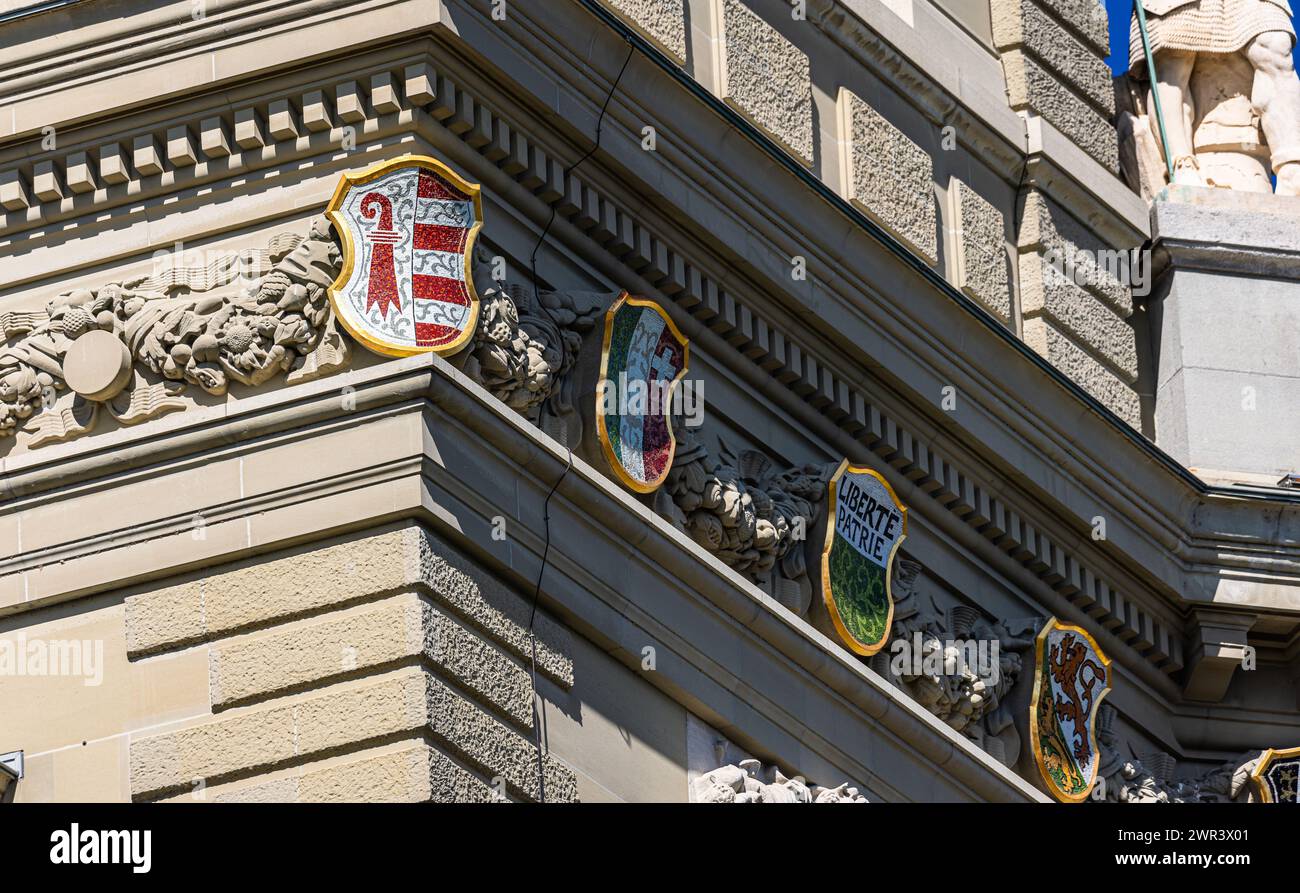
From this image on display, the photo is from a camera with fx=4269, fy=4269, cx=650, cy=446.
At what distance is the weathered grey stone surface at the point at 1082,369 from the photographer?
88.6 feet

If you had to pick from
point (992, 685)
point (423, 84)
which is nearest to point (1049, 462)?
point (992, 685)

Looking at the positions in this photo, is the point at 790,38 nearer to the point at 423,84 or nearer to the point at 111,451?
the point at 423,84

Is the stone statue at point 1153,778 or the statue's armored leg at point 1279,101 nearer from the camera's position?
the stone statue at point 1153,778

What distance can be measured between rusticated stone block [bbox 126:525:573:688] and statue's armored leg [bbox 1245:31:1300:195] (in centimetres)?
959

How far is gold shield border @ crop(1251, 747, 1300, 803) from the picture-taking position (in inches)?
1068

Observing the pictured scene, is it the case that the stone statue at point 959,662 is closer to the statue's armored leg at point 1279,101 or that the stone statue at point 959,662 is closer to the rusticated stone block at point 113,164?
the statue's armored leg at point 1279,101

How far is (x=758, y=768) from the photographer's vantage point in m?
22.7

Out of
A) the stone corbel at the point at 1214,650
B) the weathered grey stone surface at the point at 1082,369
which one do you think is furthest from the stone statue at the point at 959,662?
the weathered grey stone surface at the point at 1082,369

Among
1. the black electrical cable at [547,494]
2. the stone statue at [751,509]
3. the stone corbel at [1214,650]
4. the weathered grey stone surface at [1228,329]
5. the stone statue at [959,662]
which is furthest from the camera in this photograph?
the weathered grey stone surface at [1228,329]

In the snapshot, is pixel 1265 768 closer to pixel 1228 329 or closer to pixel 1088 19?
pixel 1228 329

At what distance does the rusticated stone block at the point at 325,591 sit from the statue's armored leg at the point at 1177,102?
30.5 feet

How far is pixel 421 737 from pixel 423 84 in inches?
140

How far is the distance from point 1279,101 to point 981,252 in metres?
3.33
